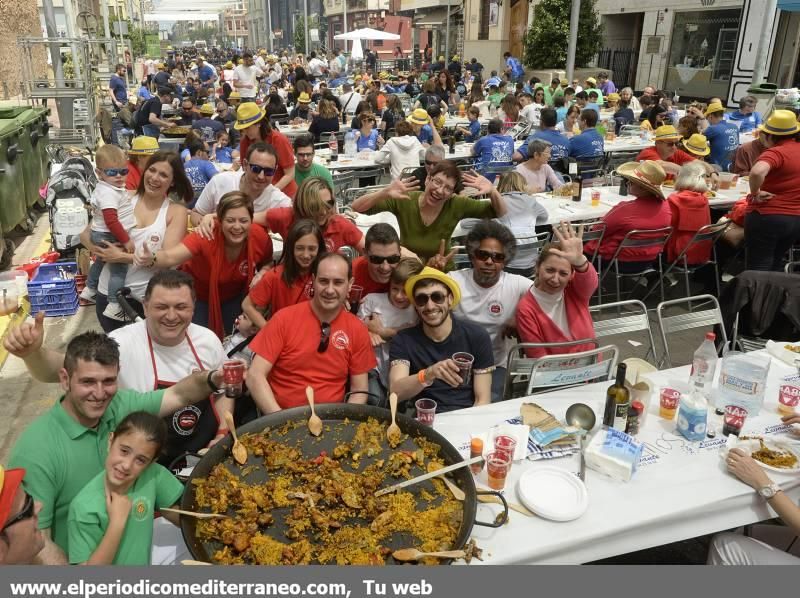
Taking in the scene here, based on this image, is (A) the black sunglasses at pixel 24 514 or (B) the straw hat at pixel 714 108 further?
(B) the straw hat at pixel 714 108

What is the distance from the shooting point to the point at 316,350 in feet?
11.0

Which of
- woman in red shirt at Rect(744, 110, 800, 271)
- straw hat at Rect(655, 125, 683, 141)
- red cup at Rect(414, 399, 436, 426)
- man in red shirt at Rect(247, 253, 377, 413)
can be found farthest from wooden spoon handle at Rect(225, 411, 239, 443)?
straw hat at Rect(655, 125, 683, 141)

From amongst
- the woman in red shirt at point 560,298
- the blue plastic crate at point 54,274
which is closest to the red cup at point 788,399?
the woman in red shirt at point 560,298

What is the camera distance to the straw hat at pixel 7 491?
1.81 metres

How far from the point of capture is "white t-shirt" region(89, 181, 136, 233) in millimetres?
4473

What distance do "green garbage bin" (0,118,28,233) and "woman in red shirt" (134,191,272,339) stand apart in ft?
15.6

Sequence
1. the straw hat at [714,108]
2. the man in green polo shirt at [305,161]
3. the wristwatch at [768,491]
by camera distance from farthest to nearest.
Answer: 1. the straw hat at [714,108]
2. the man in green polo shirt at [305,161]
3. the wristwatch at [768,491]

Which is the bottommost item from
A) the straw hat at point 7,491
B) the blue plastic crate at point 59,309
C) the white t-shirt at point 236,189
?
the blue plastic crate at point 59,309

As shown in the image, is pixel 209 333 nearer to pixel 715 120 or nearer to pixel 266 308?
pixel 266 308

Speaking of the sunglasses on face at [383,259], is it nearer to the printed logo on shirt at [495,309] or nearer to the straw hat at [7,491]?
the printed logo on shirt at [495,309]

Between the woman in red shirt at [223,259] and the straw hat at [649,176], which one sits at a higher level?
the straw hat at [649,176]

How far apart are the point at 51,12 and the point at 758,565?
52.8ft

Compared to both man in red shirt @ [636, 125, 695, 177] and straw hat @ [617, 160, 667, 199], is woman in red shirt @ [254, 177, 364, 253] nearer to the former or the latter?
straw hat @ [617, 160, 667, 199]

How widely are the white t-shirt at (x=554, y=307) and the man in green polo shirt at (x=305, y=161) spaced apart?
3.08 m
